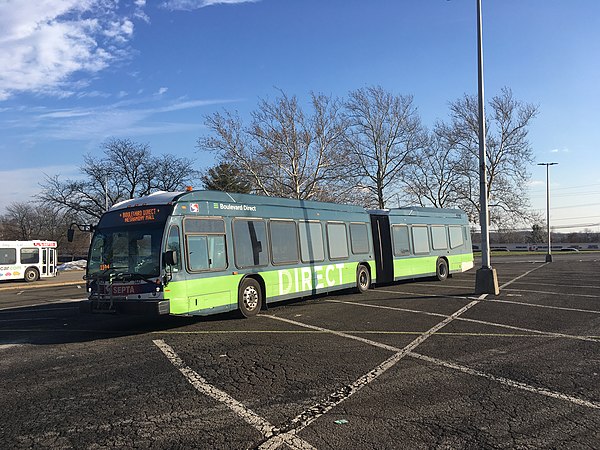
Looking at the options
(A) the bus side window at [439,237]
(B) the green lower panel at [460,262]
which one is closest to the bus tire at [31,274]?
(A) the bus side window at [439,237]

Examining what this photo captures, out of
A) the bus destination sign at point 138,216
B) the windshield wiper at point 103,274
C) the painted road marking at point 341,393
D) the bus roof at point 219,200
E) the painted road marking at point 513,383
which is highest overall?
the bus roof at point 219,200

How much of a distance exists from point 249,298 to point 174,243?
2.55m

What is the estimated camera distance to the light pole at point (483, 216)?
578 inches

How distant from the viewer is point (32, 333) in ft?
32.9

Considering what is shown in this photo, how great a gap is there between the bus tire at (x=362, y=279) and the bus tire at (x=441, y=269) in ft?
16.5

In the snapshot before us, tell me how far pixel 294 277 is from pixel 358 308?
6.10 ft

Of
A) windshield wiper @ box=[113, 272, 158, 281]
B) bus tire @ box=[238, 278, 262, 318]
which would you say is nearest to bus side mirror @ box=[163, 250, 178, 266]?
windshield wiper @ box=[113, 272, 158, 281]

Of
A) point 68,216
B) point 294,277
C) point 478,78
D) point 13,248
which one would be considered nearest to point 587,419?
point 294,277

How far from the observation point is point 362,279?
647 inches

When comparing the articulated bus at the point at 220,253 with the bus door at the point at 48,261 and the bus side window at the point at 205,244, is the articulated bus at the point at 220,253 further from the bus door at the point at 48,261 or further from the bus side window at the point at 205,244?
the bus door at the point at 48,261

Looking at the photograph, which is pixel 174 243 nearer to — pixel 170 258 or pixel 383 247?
pixel 170 258

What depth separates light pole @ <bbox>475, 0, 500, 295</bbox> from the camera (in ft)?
48.2

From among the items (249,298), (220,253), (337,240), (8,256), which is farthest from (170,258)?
(8,256)

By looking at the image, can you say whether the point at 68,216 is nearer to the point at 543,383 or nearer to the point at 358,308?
the point at 358,308
